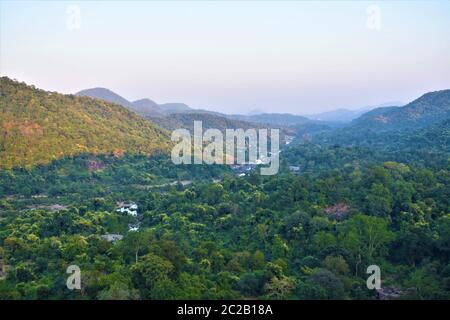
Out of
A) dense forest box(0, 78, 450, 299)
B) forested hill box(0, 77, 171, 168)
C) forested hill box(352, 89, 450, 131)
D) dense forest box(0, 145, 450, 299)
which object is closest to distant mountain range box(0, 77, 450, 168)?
forested hill box(0, 77, 171, 168)

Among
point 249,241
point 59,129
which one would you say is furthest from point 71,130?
point 249,241

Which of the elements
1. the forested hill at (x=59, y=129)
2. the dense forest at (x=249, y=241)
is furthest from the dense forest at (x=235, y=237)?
the forested hill at (x=59, y=129)

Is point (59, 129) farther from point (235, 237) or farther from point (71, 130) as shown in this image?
point (235, 237)

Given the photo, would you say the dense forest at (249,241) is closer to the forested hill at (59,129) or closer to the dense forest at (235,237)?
the dense forest at (235,237)

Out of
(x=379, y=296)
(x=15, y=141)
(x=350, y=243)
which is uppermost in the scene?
(x=15, y=141)

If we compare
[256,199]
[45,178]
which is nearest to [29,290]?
[256,199]

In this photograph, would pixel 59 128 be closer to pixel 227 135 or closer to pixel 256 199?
pixel 256 199
